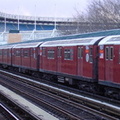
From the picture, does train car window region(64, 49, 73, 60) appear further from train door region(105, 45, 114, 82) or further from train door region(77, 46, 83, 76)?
train door region(105, 45, 114, 82)

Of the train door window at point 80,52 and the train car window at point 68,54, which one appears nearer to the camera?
the train door window at point 80,52

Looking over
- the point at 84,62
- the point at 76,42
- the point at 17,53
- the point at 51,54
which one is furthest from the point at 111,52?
the point at 17,53

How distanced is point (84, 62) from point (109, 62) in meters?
2.75

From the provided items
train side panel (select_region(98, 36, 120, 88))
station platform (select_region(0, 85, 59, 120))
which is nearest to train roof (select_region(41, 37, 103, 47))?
train side panel (select_region(98, 36, 120, 88))

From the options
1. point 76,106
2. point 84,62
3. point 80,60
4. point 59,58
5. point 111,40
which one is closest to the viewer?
point 76,106

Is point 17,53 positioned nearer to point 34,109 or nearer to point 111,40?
point 111,40

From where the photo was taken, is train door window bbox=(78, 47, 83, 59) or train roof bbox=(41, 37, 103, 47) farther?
train door window bbox=(78, 47, 83, 59)

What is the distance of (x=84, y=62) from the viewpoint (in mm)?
17141

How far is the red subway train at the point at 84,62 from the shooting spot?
14445 mm

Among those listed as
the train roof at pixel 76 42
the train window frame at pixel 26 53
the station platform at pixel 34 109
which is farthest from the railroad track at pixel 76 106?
the train window frame at pixel 26 53

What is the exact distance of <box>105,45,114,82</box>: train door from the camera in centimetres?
1440

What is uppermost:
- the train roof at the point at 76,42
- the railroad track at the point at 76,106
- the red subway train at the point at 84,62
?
the train roof at the point at 76,42

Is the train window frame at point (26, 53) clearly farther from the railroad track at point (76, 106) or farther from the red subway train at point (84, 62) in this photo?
the railroad track at point (76, 106)

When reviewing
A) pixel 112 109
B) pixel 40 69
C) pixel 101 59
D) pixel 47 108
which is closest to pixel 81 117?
pixel 112 109
